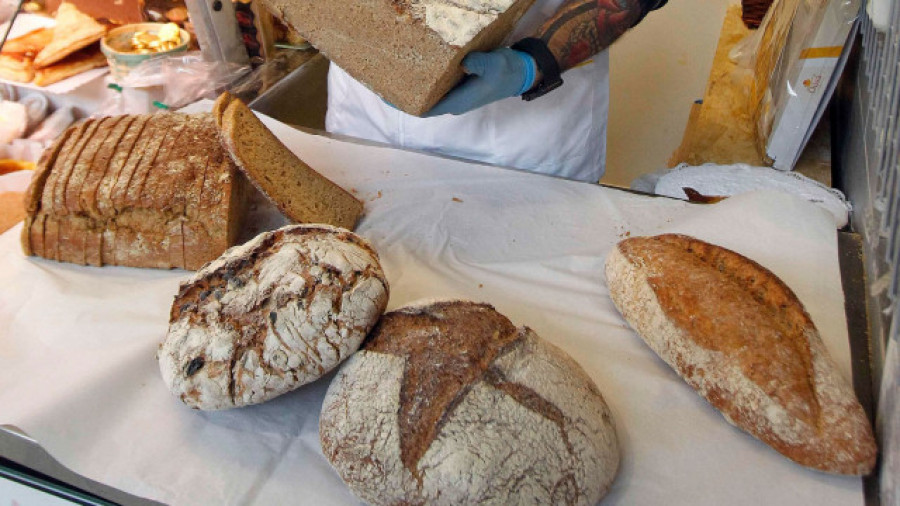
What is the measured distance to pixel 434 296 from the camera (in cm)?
141

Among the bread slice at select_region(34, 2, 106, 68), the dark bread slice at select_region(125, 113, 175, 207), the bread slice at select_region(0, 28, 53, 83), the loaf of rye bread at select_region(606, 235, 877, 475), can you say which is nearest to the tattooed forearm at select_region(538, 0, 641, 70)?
the loaf of rye bread at select_region(606, 235, 877, 475)

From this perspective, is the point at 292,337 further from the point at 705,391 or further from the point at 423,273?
the point at 705,391

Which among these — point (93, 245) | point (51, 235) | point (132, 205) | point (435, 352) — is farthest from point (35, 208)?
point (435, 352)

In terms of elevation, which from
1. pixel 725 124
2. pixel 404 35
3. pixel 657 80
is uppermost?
pixel 404 35

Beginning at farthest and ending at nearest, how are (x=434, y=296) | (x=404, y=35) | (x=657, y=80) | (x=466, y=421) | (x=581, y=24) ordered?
(x=657, y=80)
(x=581, y=24)
(x=404, y=35)
(x=434, y=296)
(x=466, y=421)

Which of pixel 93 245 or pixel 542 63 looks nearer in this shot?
pixel 93 245

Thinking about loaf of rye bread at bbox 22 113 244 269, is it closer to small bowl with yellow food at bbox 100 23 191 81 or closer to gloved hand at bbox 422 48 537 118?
gloved hand at bbox 422 48 537 118

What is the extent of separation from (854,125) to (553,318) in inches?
50.2

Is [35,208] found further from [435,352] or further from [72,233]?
[435,352]

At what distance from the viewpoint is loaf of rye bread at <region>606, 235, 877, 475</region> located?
1135mm

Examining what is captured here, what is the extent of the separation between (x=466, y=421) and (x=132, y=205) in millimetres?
1171

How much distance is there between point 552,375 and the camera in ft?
3.90

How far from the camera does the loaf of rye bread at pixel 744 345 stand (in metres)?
1.13

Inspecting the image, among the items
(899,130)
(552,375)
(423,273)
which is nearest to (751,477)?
(552,375)
